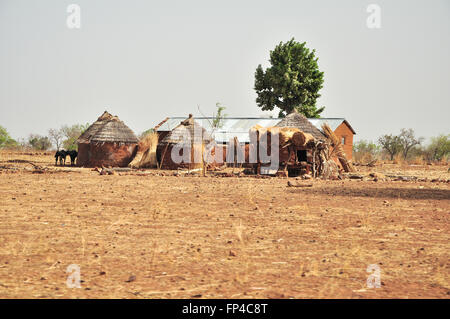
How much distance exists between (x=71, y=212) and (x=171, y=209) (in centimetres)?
203

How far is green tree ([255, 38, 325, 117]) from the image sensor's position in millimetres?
48656

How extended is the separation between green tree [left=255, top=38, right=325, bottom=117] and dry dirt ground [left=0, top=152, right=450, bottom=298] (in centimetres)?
3812

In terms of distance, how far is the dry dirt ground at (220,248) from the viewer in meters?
4.46

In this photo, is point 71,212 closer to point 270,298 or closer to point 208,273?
point 208,273

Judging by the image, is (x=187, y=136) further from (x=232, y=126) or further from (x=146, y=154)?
(x=232, y=126)

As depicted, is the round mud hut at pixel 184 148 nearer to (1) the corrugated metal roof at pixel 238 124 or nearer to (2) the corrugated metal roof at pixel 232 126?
(2) the corrugated metal roof at pixel 232 126

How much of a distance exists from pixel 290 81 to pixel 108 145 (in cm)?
2364

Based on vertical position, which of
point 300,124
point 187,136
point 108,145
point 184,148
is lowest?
point 184,148

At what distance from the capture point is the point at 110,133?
3111 cm

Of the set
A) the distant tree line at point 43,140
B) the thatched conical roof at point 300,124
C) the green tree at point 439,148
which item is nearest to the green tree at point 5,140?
the distant tree line at point 43,140

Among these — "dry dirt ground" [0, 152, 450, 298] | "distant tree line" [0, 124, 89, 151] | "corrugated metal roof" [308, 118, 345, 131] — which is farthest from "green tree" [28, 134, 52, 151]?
"dry dirt ground" [0, 152, 450, 298]

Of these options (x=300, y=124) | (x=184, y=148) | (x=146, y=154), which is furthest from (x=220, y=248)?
(x=146, y=154)

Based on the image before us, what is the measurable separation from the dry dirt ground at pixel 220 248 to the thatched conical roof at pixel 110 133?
64.1ft
